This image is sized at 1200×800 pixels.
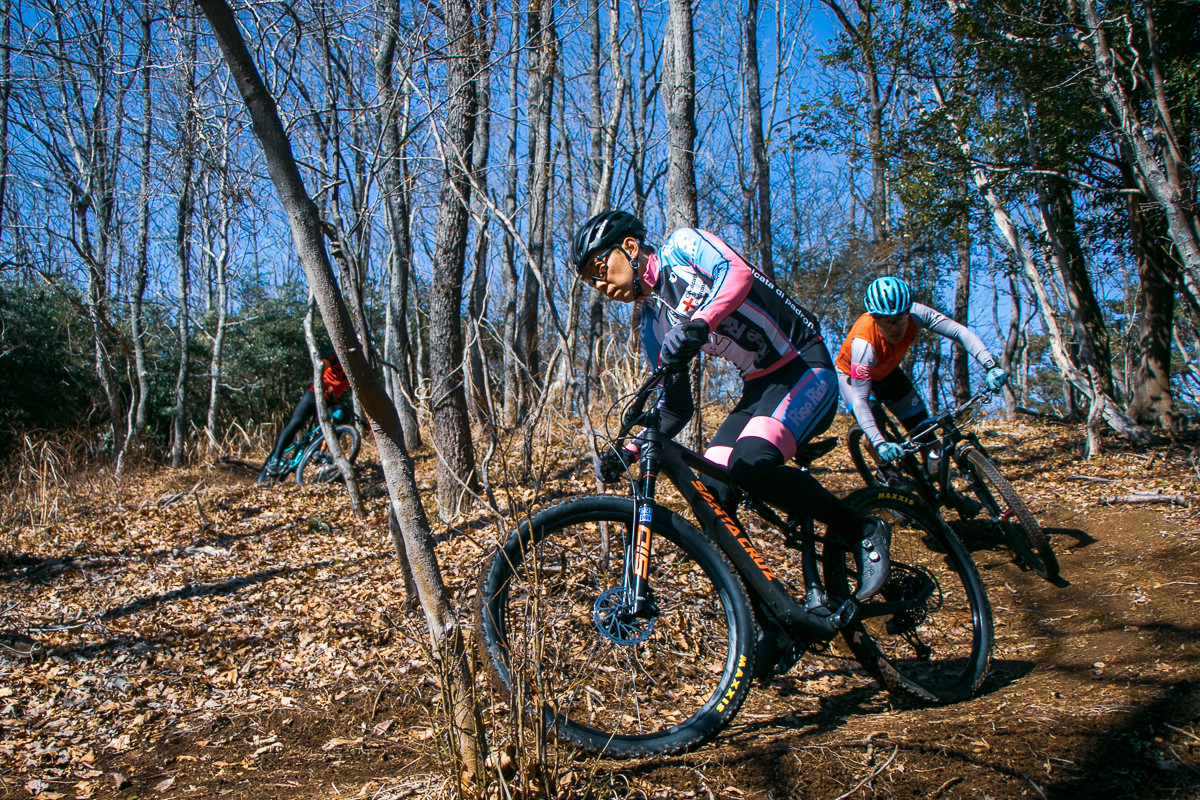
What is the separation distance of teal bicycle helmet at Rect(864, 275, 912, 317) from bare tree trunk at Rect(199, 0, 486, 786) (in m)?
3.23

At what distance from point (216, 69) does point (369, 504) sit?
3.89 m

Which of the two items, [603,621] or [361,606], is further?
[361,606]

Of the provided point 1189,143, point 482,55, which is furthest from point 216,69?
point 1189,143

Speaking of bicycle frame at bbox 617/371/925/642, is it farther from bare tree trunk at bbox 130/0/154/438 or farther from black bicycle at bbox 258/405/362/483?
bare tree trunk at bbox 130/0/154/438

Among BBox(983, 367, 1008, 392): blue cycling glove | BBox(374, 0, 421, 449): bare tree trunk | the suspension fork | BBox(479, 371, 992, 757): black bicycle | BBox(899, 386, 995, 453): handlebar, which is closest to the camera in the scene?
BBox(479, 371, 992, 757): black bicycle

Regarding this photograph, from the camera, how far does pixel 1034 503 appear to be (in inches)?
259

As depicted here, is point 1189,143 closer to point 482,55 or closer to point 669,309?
point 482,55

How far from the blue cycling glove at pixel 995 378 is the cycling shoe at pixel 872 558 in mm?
1880

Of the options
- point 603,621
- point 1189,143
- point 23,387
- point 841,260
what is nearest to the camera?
point 603,621

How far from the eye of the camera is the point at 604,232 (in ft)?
9.36

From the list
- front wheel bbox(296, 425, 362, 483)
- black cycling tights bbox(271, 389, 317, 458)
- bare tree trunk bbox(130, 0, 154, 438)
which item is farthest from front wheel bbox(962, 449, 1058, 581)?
bare tree trunk bbox(130, 0, 154, 438)

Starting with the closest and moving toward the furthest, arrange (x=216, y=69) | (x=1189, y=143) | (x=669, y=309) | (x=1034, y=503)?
(x=669, y=309) < (x=216, y=69) < (x=1034, y=503) < (x=1189, y=143)

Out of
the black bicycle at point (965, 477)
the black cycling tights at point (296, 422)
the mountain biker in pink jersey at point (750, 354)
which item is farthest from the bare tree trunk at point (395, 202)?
the black bicycle at point (965, 477)

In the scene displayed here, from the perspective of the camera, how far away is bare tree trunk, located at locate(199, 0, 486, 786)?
1969 millimetres
